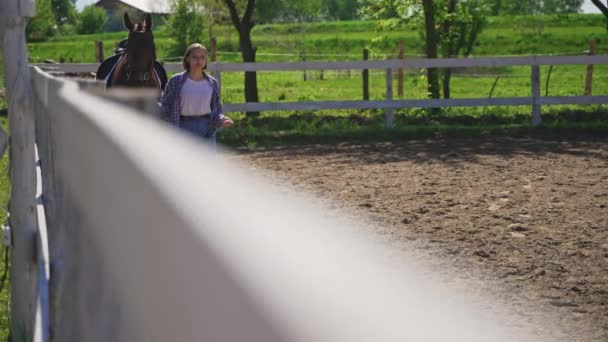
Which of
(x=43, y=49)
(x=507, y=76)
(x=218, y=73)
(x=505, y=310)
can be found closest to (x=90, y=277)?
(x=505, y=310)

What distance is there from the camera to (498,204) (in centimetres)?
982

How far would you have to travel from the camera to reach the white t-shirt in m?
8.43

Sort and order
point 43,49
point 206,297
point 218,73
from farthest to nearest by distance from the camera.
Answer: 1. point 43,49
2. point 218,73
3. point 206,297

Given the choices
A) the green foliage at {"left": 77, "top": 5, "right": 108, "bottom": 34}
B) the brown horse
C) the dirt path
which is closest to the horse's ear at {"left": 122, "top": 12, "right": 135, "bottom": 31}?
the brown horse

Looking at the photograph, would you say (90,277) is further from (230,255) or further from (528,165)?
(528,165)

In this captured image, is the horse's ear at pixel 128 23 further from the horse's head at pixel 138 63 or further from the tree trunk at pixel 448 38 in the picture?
the tree trunk at pixel 448 38

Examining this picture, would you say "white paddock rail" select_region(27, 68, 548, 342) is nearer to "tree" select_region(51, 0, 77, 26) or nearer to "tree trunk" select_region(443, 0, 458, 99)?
"tree trunk" select_region(443, 0, 458, 99)

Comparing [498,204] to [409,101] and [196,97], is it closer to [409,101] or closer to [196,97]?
[196,97]

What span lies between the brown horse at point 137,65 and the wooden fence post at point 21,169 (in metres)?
3.83

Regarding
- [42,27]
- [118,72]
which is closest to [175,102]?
[118,72]

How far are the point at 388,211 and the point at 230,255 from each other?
27.9ft

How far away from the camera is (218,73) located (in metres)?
17.9

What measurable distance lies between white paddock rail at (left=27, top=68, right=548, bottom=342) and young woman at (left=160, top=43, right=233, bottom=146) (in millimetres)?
5540

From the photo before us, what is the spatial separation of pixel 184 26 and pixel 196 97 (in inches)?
1969
